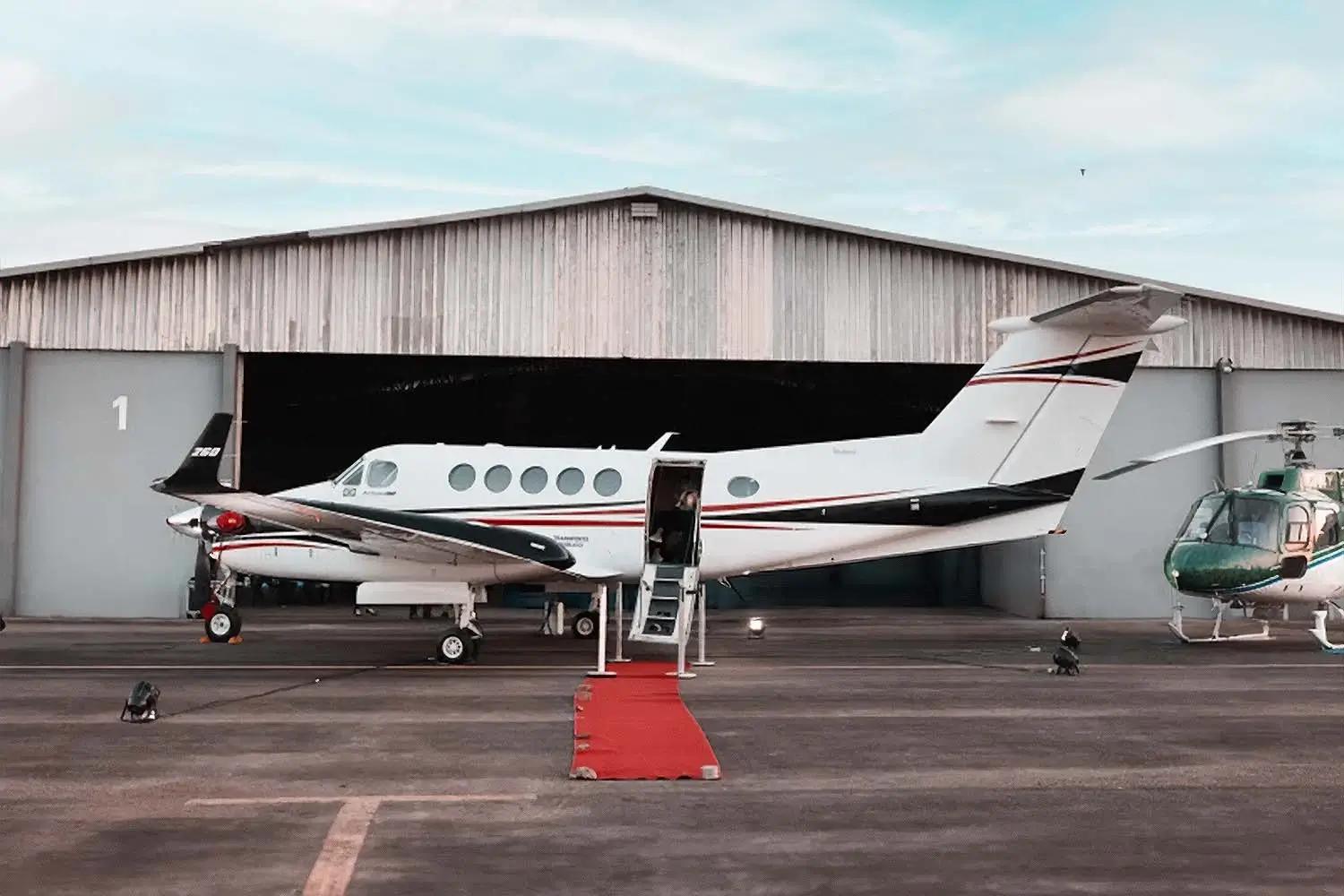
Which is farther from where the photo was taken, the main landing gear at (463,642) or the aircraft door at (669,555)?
the main landing gear at (463,642)

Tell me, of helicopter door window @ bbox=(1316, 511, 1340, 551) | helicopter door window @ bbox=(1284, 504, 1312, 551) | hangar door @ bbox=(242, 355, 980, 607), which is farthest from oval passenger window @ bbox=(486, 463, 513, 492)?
helicopter door window @ bbox=(1316, 511, 1340, 551)

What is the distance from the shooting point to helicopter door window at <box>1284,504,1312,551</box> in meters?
18.4

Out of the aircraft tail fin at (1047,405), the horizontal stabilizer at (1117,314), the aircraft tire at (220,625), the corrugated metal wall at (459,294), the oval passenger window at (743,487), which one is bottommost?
the aircraft tire at (220,625)

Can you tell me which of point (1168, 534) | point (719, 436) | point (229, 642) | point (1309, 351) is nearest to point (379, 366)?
point (229, 642)

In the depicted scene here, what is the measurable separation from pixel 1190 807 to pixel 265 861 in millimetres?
6019

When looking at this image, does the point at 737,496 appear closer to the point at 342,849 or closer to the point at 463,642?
the point at 463,642

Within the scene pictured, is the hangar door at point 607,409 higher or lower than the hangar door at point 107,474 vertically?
higher

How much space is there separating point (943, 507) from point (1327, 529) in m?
6.73

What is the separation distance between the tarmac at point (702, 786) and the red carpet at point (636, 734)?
0.24 metres

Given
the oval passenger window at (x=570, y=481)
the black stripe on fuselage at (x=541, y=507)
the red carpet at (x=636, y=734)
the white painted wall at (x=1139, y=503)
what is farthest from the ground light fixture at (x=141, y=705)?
the white painted wall at (x=1139, y=503)

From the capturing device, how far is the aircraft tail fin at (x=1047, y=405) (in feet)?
56.3

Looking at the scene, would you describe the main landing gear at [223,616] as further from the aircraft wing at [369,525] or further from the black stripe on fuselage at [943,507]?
the black stripe on fuselage at [943,507]

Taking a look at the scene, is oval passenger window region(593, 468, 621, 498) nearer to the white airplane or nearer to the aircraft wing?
the white airplane

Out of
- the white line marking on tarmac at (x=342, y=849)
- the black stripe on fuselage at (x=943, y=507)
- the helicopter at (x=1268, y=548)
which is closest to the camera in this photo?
the white line marking on tarmac at (x=342, y=849)
